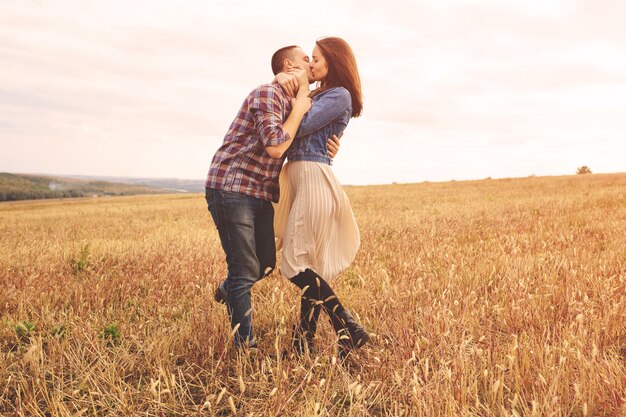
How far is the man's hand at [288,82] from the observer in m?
3.21

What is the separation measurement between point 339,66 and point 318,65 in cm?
15

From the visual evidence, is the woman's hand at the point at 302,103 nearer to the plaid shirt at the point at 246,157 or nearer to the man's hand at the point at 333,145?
the plaid shirt at the point at 246,157

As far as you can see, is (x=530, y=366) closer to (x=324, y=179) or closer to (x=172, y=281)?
(x=324, y=179)

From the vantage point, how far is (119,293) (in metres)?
5.02

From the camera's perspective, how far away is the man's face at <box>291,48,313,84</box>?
3.42 m

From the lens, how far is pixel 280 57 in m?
3.50

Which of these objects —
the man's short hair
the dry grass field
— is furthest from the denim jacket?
the dry grass field

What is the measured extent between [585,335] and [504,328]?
603 mm

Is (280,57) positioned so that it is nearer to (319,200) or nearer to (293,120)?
(293,120)

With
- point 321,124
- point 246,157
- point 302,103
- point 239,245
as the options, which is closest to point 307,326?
point 239,245

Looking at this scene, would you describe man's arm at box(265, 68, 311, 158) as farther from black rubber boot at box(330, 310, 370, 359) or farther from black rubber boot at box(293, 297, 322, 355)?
black rubber boot at box(330, 310, 370, 359)

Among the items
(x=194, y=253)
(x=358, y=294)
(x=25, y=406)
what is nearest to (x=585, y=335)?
(x=358, y=294)

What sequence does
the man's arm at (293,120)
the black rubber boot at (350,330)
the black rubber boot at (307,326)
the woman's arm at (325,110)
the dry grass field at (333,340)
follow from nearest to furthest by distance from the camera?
the dry grass field at (333,340) < the man's arm at (293,120) < the woman's arm at (325,110) < the black rubber boot at (350,330) < the black rubber boot at (307,326)

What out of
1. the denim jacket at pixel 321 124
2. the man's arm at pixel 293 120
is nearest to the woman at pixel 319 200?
the denim jacket at pixel 321 124
